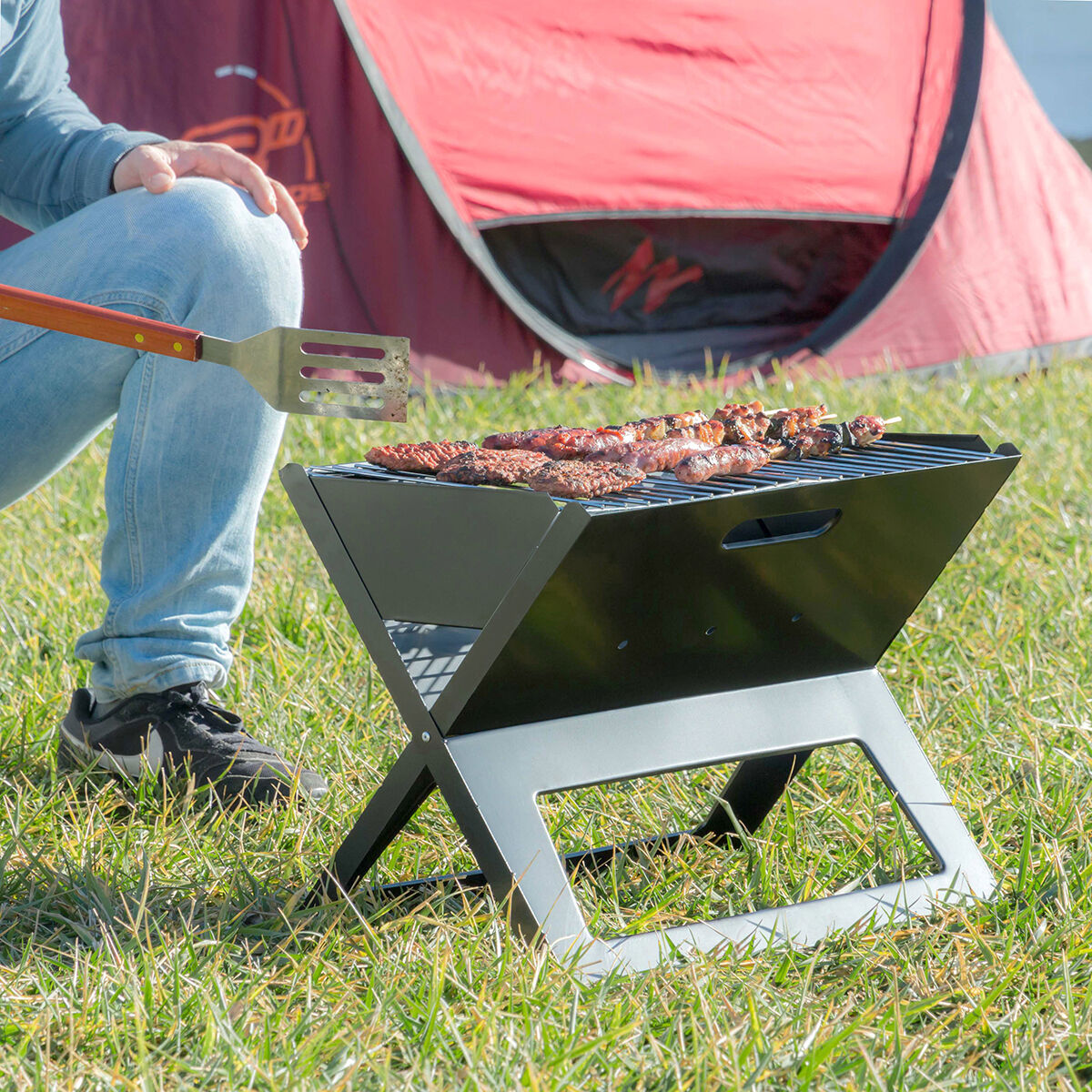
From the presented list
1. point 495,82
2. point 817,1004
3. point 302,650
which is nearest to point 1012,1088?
point 817,1004

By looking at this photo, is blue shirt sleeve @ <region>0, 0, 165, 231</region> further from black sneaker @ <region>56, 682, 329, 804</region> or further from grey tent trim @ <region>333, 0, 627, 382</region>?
grey tent trim @ <region>333, 0, 627, 382</region>

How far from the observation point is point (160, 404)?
177 cm

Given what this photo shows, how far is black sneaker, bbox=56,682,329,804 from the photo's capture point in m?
1.78

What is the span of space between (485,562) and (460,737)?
189mm

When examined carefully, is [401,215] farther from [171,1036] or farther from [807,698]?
[171,1036]

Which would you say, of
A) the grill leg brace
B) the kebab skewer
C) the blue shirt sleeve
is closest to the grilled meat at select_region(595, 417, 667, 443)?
the kebab skewer

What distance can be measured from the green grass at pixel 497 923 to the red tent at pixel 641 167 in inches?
70.1

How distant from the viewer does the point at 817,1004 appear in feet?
4.38

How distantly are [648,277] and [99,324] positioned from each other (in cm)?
332

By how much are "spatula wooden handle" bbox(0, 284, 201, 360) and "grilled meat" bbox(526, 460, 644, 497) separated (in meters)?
0.36

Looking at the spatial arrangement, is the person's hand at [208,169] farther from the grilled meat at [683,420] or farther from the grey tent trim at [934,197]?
the grey tent trim at [934,197]

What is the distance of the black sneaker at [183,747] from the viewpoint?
178 centimetres

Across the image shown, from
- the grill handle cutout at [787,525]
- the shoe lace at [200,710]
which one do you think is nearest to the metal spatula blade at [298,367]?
the grill handle cutout at [787,525]

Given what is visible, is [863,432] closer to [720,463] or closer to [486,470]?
[720,463]
